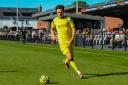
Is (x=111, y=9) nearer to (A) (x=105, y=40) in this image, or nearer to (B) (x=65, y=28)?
(A) (x=105, y=40)

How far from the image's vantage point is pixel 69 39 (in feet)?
A: 41.9

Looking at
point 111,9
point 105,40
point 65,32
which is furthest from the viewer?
point 111,9

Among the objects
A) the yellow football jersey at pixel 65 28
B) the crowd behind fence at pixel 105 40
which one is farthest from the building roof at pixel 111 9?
the yellow football jersey at pixel 65 28

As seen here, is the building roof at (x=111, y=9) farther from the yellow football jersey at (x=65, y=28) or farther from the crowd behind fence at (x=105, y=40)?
the yellow football jersey at (x=65, y=28)

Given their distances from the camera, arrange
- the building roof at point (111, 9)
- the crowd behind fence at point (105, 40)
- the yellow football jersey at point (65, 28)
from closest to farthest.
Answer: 1. the yellow football jersey at point (65, 28)
2. the crowd behind fence at point (105, 40)
3. the building roof at point (111, 9)

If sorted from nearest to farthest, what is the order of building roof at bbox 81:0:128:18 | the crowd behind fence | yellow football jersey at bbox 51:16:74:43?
yellow football jersey at bbox 51:16:74:43 → the crowd behind fence → building roof at bbox 81:0:128:18

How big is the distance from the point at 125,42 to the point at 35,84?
64.0 ft

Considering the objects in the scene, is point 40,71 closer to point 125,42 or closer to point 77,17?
point 125,42

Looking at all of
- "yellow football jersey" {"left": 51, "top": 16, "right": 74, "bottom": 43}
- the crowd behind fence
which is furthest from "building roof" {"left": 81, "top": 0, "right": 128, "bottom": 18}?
"yellow football jersey" {"left": 51, "top": 16, "right": 74, "bottom": 43}

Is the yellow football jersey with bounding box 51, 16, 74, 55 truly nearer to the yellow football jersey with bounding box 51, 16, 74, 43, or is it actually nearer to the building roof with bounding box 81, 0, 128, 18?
the yellow football jersey with bounding box 51, 16, 74, 43

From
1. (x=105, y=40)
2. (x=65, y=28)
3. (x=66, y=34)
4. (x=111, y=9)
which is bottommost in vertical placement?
(x=105, y=40)

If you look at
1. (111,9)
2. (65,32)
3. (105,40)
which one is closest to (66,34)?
(65,32)

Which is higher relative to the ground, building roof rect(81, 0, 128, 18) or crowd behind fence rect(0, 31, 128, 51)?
building roof rect(81, 0, 128, 18)

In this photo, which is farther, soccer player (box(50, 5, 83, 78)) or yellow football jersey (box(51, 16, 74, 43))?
yellow football jersey (box(51, 16, 74, 43))
